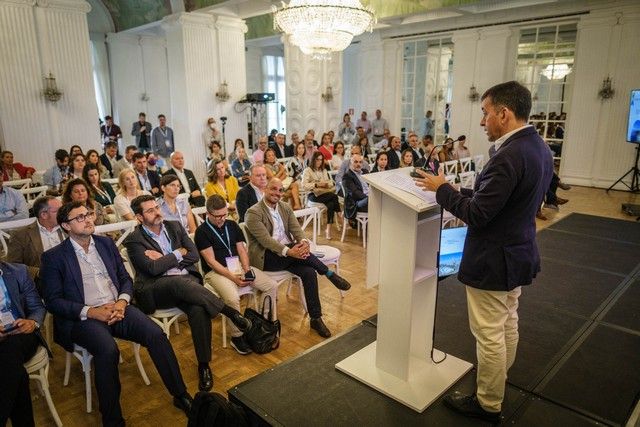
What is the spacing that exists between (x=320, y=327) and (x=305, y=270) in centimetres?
44

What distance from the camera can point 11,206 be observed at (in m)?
4.37

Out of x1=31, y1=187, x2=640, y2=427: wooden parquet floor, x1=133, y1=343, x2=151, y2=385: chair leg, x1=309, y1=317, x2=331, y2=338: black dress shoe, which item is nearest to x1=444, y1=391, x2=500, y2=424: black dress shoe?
x1=31, y1=187, x2=640, y2=427: wooden parquet floor

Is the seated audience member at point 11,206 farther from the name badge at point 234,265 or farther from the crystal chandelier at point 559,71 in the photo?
the crystal chandelier at point 559,71

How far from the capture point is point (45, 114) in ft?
23.9

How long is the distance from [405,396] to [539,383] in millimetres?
836

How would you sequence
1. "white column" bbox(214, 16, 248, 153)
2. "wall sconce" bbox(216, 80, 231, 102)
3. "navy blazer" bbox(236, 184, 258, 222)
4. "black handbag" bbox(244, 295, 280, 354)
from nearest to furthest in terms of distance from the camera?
"black handbag" bbox(244, 295, 280, 354) < "navy blazer" bbox(236, 184, 258, 222) < "white column" bbox(214, 16, 248, 153) < "wall sconce" bbox(216, 80, 231, 102)

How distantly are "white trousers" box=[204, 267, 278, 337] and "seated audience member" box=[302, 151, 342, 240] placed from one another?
8.30 ft

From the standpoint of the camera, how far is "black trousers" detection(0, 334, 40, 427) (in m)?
2.12

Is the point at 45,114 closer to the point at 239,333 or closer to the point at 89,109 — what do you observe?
the point at 89,109

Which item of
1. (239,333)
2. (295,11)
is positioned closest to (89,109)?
(295,11)

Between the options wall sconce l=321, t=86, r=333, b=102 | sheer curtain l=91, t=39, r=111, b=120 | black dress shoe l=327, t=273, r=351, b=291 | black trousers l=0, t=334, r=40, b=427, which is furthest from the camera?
sheer curtain l=91, t=39, r=111, b=120

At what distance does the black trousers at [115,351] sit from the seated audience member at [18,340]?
0.71 feet

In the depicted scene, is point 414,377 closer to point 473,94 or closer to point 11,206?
point 11,206

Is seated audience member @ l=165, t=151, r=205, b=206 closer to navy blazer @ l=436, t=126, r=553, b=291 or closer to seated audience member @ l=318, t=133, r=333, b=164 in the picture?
seated audience member @ l=318, t=133, r=333, b=164
